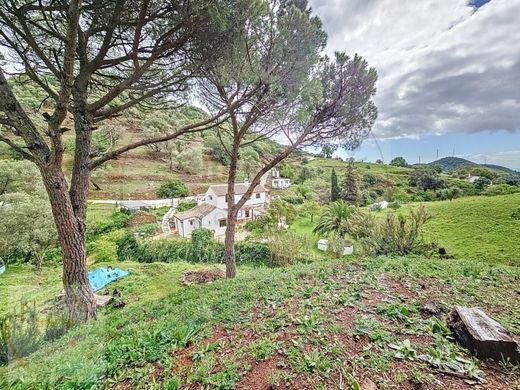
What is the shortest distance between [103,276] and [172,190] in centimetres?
1505

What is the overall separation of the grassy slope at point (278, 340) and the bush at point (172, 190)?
20394 mm

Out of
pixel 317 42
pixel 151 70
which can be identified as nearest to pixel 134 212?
pixel 151 70

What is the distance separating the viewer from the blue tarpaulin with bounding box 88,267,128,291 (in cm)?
805

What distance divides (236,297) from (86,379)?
5.75 ft

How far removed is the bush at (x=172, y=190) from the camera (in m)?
22.6

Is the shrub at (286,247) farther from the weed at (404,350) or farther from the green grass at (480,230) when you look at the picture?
the weed at (404,350)

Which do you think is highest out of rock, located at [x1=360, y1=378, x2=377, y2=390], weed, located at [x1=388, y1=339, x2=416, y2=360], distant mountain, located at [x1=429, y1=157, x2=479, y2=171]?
distant mountain, located at [x1=429, y1=157, x2=479, y2=171]

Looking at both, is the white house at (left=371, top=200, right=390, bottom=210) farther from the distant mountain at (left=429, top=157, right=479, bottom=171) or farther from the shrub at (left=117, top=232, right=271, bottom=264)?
the distant mountain at (left=429, top=157, right=479, bottom=171)

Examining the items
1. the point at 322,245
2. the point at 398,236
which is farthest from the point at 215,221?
the point at 398,236

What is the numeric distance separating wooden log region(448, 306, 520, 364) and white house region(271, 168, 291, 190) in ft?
88.2

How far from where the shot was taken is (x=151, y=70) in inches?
154

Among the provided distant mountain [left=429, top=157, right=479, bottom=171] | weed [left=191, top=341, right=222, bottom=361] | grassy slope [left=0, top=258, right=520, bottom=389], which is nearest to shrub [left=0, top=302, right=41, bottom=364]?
grassy slope [left=0, top=258, right=520, bottom=389]

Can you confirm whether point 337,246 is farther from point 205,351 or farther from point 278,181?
point 278,181

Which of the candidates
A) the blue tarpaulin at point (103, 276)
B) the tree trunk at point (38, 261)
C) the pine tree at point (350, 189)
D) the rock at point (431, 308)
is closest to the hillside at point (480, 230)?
the rock at point (431, 308)
